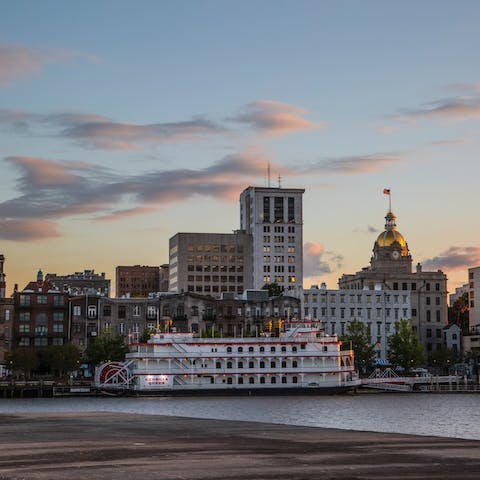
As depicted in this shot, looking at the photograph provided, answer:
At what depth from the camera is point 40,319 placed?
7210 inches

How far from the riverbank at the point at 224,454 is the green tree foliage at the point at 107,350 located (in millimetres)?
112037

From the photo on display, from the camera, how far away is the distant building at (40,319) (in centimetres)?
18175

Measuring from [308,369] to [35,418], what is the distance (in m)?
84.0

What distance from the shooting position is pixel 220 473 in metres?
33.2

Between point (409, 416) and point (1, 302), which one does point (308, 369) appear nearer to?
point (409, 416)

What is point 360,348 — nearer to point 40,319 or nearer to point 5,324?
point 40,319

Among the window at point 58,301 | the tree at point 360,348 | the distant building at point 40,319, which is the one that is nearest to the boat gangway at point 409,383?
the tree at point 360,348

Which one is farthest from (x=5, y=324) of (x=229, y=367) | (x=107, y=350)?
(x=229, y=367)

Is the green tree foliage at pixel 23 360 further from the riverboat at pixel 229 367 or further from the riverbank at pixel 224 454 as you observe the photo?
the riverbank at pixel 224 454

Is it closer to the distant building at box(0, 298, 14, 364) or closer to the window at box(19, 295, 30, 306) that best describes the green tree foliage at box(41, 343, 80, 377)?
the distant building at box(0, 298, 14, 364)

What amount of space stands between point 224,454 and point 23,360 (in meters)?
133

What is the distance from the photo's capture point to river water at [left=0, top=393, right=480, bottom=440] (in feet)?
271

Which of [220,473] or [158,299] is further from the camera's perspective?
[158,299]

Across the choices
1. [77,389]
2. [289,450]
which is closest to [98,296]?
[77,389]
